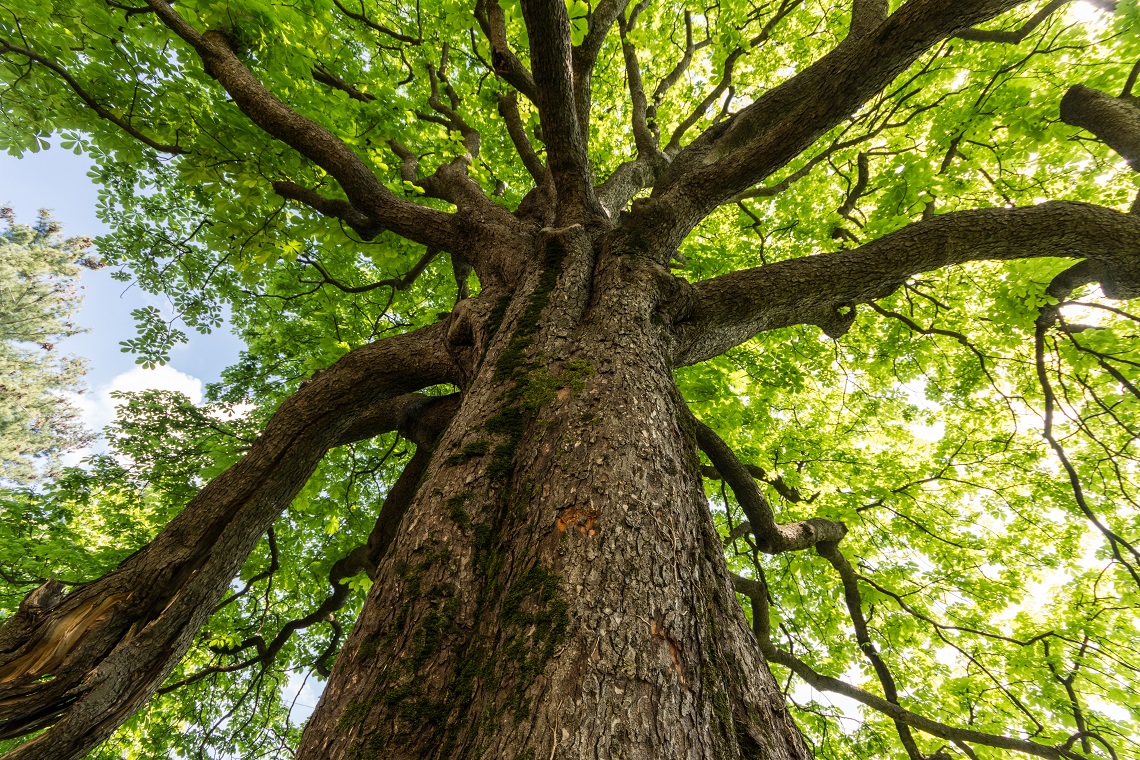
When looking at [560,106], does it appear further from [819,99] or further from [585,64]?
[819,99]

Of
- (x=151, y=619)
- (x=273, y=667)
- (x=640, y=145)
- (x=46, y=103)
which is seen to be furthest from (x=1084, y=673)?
(x=46, y=103)

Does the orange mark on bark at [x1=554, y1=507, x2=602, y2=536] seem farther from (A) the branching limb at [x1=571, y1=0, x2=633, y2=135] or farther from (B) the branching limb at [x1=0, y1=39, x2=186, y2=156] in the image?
(B) the branching limb at [x1=0, y1=39, x2=186, y2=156]

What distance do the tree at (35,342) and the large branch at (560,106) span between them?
41.7 metres

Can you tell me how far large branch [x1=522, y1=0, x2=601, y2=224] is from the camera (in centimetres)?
219

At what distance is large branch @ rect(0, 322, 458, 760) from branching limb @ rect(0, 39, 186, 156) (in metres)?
2.83

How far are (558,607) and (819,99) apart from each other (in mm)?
3408

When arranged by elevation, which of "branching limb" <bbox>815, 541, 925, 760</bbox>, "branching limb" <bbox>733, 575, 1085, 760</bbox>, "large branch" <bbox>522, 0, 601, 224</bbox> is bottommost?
"branching limb" <bbox>733, 575, 1085, 760</bbox>

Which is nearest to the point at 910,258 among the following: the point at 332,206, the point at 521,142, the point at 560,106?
the point at 560,106

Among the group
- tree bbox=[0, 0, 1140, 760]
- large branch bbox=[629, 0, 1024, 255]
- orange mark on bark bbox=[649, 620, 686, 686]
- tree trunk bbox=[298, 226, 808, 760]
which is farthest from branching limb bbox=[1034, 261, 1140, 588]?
orange mark on bark bbox=[649, 620, 686, 686]

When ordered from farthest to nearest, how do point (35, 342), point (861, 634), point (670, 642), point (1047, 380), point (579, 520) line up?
point (35, 342) < point (861, 634) < point (1047, 380) < point (579, 520) < point (670, 642)

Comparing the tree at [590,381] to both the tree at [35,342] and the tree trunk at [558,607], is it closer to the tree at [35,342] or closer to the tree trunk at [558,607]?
the tree trunk at [558,607]

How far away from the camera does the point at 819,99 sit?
2941 millimetres

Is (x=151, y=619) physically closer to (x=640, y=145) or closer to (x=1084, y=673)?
(x=640, y=145)

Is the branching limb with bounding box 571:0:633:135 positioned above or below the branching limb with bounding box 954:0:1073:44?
below
